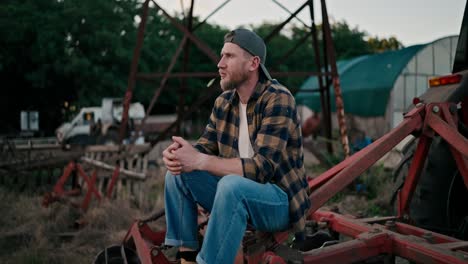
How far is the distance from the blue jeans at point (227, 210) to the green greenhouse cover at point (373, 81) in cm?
1494

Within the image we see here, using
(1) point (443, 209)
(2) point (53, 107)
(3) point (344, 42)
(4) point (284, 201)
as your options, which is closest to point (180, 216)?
(4) point (284, 201)

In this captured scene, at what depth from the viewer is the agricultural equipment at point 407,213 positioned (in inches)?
101

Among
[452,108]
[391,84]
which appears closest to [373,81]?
[391,84]

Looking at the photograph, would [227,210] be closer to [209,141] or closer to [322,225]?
[209,141]

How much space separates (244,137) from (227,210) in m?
0.47

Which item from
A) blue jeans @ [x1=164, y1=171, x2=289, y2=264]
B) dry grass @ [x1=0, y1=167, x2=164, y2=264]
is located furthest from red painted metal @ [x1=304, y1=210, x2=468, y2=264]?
dry grass @ [x1=0, y1=167, x2=164, y2=264]

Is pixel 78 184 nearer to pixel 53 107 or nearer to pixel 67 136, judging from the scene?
pixel 67 136

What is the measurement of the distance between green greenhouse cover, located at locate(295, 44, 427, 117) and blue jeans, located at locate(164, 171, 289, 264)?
14938 mm

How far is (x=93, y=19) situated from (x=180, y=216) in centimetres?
2262

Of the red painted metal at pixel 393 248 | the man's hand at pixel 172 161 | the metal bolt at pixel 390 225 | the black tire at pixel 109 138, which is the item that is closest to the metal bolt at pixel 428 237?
the red painted metal at pixel 393 248

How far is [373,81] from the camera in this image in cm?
1742

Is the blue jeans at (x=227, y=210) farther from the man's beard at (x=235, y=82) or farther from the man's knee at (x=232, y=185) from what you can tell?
the man's beard at (x=235, y=82)

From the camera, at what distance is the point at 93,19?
23.6 m

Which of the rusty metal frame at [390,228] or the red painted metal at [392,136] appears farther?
the red painted metal at [392,136]
